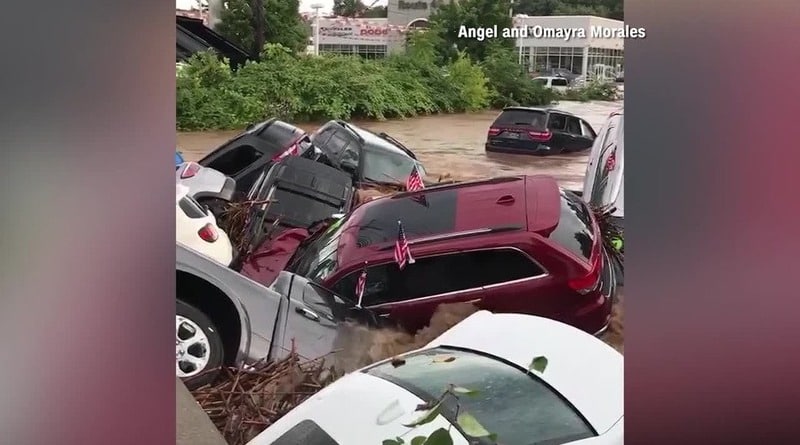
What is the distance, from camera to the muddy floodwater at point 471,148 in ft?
8.27

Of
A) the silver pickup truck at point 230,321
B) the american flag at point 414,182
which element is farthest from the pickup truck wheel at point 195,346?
the american flag at point 414,182

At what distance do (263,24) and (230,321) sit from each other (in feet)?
3.25

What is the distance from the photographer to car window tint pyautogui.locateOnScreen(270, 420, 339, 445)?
239cm

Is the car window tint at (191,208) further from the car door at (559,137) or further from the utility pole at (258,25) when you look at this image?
the car door at (559,137)

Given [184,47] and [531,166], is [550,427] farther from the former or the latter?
[184,47]

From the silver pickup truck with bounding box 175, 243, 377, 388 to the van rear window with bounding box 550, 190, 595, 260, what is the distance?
844 mm

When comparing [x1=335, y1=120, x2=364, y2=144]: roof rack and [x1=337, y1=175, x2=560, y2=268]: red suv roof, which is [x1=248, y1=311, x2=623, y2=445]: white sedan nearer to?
[x1=337, y1=175, x2=560, y2=268]: red suv roof

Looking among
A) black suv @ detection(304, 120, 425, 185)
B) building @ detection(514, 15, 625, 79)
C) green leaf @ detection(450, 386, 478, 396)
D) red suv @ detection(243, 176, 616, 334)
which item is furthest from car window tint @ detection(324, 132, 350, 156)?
green leaf @ detection(450, 386, 478, 396)

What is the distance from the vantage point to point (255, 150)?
2469mm

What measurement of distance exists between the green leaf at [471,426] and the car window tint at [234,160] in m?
1.09
